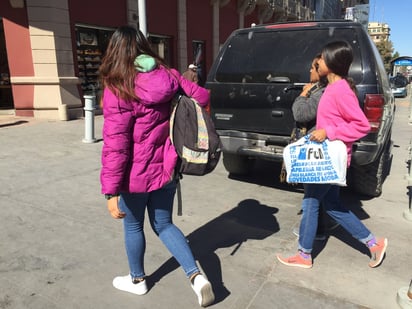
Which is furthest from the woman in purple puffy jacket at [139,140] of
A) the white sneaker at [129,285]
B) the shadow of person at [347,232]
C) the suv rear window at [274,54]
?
the suv rear window at [274,54]

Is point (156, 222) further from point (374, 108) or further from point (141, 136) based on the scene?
point (374, 108)

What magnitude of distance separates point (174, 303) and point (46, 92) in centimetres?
919

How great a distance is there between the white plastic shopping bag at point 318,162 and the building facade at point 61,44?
5485mm

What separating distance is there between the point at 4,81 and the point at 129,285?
11324mm

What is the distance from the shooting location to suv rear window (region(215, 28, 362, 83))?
13.6 ft

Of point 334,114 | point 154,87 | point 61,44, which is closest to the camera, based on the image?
point 154,87

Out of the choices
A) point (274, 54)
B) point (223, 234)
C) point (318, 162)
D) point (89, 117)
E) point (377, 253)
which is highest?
point (274, 54)

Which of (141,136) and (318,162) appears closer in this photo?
(141,136)

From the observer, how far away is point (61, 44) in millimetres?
10375

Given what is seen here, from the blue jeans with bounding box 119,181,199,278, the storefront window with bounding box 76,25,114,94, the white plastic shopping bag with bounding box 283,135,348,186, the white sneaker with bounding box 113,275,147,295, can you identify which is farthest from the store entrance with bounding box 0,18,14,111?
the white plastic shopping bag with bounding box 283,135,348,186

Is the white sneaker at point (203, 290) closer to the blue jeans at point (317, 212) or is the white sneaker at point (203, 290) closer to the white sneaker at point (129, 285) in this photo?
the white sneaker at point (129, 285)

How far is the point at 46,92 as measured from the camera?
10.4 metres

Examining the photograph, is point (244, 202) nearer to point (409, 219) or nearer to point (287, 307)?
point (409, 219)

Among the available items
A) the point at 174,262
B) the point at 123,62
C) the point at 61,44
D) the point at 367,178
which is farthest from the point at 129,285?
the point at 61,44
